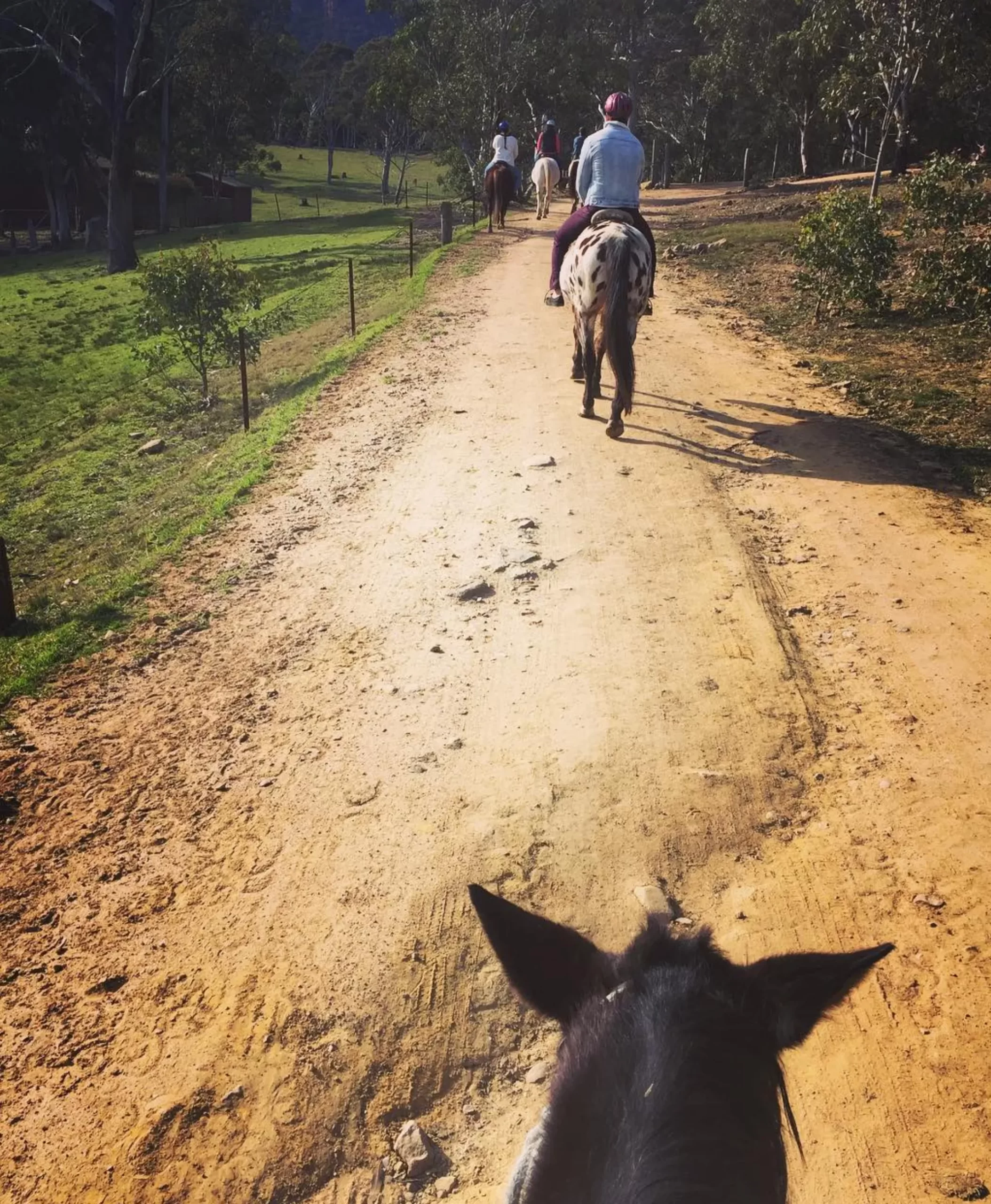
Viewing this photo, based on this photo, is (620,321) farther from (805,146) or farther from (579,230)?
(805,146)

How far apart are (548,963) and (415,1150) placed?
166 cm

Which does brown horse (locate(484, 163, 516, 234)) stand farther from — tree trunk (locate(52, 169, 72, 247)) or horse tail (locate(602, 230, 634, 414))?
tree trunk (locate(52, 169, 72, 247))

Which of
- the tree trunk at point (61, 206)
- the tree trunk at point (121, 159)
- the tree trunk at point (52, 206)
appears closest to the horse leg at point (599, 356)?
the tree trunk at point (121, 159)

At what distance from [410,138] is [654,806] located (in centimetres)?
6847

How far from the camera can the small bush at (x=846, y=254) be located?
12727 millimetres

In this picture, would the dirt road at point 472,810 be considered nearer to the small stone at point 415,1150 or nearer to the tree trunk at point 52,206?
the small stone at point 415,1150

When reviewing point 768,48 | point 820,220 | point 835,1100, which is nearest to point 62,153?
point 768,48

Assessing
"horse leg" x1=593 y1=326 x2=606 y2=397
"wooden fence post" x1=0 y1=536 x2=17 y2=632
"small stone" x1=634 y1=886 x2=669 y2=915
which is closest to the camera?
"small stone" x1=634 y1=886 x2=669 y2=915

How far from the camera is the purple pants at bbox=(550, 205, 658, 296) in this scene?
9164 mm

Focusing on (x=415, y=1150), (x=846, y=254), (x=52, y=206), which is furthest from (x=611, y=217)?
(x=52, y=206)

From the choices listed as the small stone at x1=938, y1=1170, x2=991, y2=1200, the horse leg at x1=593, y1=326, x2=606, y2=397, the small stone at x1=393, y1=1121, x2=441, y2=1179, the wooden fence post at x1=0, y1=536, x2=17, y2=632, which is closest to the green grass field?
the wooden fence post at x1=0, y1=536, x2=17, y2=632

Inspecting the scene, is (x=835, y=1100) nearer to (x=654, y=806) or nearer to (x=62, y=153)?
(x=654, y=806)

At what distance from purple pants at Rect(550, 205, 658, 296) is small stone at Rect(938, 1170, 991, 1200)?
25.4 feet

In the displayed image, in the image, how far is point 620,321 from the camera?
27.9ft
